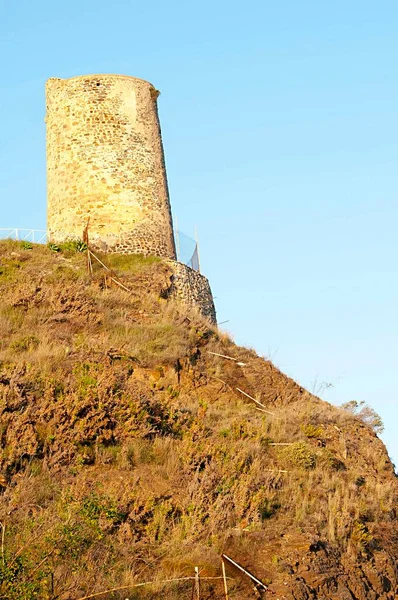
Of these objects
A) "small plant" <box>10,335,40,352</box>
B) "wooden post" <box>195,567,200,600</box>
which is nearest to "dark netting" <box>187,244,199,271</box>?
"small plant" <box>10,335,40,352</box>

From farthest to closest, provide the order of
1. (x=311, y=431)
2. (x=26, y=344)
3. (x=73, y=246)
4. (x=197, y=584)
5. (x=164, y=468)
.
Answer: (x=73, y=246) < (x=311, y=431) < (x=26, y=344) < (x=164, y=468) < (x=197, y=584)

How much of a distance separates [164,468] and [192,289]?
9.96 m

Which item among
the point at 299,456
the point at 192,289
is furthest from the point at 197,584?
the point at 192,289

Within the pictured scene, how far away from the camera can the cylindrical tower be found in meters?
20.8

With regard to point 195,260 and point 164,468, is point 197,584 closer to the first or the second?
point 164,468

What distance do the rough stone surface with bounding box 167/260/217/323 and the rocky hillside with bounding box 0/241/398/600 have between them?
257 centimetres

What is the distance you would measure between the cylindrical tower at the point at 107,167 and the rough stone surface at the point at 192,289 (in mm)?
750

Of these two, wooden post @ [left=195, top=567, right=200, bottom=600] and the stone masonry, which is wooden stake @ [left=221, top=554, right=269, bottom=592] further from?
the stone masonry

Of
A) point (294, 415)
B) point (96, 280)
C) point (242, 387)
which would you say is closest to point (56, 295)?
point (96, 280)

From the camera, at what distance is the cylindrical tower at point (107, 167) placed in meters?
20.8

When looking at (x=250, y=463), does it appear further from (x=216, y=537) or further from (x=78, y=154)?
(x=78, y=154)

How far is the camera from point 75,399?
1180 centimetres

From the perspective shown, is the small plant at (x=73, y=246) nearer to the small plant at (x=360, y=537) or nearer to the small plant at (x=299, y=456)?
the small plant at (x=299, y=456)

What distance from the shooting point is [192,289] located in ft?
68.3
